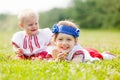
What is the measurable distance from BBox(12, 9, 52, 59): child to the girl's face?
5.10 feet

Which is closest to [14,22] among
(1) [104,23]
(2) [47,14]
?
(2) [47,14]

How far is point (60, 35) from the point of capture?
10.4m

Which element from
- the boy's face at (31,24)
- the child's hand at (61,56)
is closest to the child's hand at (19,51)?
the boy's face at (31,24)

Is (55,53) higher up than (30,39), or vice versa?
(30,39)

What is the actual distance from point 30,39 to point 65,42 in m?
2.26

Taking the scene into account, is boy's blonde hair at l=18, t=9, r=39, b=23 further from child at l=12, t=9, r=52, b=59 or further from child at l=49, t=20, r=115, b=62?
child at l=49, t=20, r=115, b=62

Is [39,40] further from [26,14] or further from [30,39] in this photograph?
[26,14]

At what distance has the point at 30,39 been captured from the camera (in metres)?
12.3

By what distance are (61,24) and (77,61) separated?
1.13 meters

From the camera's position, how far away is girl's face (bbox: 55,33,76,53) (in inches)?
406

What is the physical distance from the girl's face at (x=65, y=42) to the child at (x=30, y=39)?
155 centimetres

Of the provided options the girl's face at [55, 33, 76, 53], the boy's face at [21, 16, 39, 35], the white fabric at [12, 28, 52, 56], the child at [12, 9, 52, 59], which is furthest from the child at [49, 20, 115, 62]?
the white fabric at [12, 28, 52, 56]

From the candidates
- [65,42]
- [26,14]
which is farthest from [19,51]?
[65,42]

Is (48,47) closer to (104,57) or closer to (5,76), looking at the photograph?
(104,57)
